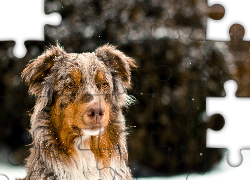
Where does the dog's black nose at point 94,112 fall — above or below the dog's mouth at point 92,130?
above


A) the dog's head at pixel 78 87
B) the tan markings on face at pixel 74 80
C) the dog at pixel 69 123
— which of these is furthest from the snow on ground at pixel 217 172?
the tan markings on face at pixel 74 80

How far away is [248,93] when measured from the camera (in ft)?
12.8

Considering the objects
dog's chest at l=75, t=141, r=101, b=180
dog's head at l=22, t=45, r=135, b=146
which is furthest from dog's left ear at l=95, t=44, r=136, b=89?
dog's chest at l=75, t=141, r=101, b=180

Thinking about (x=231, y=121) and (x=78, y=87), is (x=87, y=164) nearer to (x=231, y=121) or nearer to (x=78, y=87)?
(x=78, y=87)

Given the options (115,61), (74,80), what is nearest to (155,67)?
(115,61)

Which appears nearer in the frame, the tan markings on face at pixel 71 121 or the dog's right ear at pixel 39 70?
the tan markings on face at pixel 71 121

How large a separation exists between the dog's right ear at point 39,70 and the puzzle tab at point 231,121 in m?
2.32

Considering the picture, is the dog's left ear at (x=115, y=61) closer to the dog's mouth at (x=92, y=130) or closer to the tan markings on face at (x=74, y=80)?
the tan markings on face at (x=74, y=80)

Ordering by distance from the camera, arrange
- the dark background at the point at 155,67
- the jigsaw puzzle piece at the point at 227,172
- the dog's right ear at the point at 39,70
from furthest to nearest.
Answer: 1. the dark background at the point at 155,67
2. the jigsaw puzzle piece at the point at 227,172
3. the dog's right ear at the point at 39,70

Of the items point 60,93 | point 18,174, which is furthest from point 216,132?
point 18,174

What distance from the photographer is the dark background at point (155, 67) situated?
4.31m

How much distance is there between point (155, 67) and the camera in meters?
5.06

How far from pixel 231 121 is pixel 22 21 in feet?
11.3

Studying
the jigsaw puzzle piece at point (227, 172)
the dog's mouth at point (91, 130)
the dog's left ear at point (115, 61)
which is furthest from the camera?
the dog's left ear at point (115, 61)
